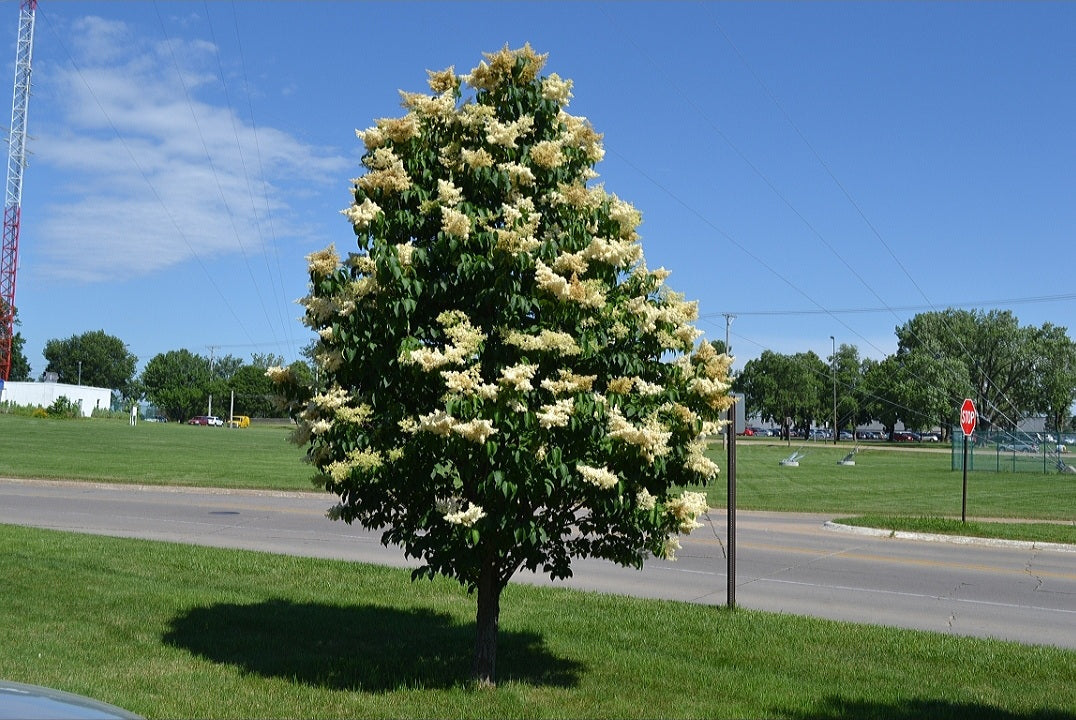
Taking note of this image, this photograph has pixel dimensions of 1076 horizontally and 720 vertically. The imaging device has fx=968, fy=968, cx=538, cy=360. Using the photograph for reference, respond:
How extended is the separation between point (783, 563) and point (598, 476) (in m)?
10.2

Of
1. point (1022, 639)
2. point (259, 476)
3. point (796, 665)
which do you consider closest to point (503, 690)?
point (796, 665)

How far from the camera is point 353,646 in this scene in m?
8.21

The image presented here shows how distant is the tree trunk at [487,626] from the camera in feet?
22.7

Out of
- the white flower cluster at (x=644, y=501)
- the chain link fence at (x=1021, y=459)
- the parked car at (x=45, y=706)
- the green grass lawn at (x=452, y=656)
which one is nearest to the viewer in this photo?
the parked car at (x=45, y=706)

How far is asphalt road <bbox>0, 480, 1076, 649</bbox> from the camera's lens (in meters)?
11.3

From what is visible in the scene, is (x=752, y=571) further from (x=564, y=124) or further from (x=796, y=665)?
(x=564, y=124)

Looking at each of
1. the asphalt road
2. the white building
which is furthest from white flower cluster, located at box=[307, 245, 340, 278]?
the white building

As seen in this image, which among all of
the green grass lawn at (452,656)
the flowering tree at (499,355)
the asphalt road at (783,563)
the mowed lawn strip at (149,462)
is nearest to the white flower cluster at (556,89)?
the flowering tree at (499,355)

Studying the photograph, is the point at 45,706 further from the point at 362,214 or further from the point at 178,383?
the point at 178,383

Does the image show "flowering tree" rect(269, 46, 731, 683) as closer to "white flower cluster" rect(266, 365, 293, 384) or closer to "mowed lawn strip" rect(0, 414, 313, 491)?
"white flower cluster" rect(266, 365, 293, 384)

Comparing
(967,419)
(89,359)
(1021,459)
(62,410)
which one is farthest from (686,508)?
(89,359)

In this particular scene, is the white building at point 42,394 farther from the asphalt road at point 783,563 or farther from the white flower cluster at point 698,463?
the white flower cluster at point 698,463

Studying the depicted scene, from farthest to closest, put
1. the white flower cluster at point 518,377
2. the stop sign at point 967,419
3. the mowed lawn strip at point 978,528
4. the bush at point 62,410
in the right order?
the bush at point 62,410
the stop sign at point 967,419
the mowed lawn strip at point 978,528
the white flower cluster at point 518,377

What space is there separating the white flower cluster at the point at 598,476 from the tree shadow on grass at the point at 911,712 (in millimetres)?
2141
